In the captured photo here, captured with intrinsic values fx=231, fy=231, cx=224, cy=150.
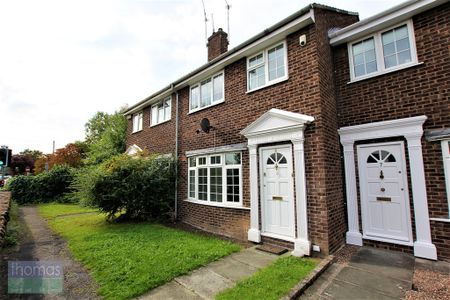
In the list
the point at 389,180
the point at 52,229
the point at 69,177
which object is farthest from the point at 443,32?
the point at 69,177

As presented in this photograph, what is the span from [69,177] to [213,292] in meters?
17.9

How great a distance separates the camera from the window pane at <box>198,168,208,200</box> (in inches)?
336

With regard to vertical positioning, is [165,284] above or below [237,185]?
below

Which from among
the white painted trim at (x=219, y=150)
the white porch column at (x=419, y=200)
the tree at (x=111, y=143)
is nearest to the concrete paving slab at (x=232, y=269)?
the white painted trim at (x=219, y=150)

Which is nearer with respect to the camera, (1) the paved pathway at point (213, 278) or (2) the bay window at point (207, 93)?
(1) the paved pathway at point (213, 278)

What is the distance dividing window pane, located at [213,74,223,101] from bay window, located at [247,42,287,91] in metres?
1.34

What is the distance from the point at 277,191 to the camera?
620cm

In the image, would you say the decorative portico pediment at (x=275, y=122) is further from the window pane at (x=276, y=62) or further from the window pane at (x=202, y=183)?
the window pane at (x=202, y=183)

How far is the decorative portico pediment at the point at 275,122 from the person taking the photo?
5.72m

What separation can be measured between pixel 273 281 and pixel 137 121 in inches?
473

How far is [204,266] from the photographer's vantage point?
4.88 m

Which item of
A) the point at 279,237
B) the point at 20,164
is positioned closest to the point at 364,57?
the point at 279,237

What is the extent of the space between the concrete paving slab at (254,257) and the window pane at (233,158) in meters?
2.68

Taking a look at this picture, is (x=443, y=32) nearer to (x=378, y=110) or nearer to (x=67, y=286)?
(x=378, y=110)
